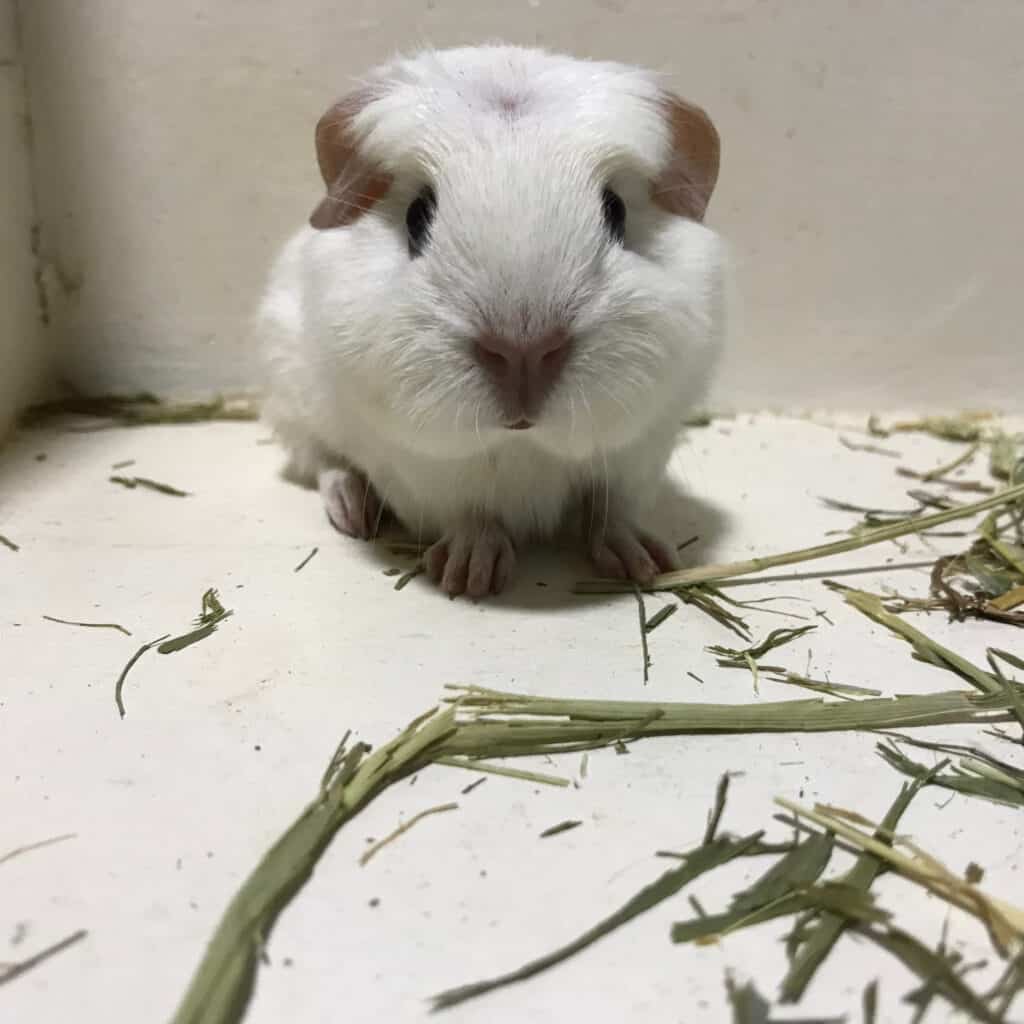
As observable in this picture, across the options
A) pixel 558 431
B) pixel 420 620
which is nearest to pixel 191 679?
pixel 420 620

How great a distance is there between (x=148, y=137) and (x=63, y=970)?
2255 mm

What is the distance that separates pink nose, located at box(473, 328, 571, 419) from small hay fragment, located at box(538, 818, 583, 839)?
584mm

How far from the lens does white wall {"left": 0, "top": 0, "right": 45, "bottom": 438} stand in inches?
93.1

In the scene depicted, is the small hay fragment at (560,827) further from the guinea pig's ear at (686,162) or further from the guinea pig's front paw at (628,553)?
the guinea pig's ear at (686,162)

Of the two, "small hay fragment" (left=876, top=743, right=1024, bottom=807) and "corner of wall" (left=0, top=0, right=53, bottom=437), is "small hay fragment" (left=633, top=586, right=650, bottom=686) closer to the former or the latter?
"small hay fragment" (left=876, top=743, right=1024, bottom=807)

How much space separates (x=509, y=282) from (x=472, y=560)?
0.57 metres

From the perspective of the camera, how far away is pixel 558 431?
55.6 inches

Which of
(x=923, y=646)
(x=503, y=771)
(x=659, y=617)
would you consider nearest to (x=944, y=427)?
(x=923, y=646)

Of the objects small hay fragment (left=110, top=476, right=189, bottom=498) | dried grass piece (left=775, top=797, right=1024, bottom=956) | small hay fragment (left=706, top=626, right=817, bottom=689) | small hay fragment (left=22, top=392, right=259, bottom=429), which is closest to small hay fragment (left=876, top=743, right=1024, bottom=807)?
A: dried grass piece (left=775, top=797, right=1024, bottom=956)

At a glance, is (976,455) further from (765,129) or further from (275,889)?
(275,889)

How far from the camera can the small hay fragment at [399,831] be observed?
3.39ft

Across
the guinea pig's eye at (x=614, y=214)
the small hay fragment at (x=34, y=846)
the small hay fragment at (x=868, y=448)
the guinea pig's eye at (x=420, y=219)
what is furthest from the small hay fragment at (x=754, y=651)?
the small hay fragment at (x=868, y=448)

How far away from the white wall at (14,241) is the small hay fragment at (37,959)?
71.4 inches

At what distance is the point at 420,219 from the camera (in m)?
1.47
